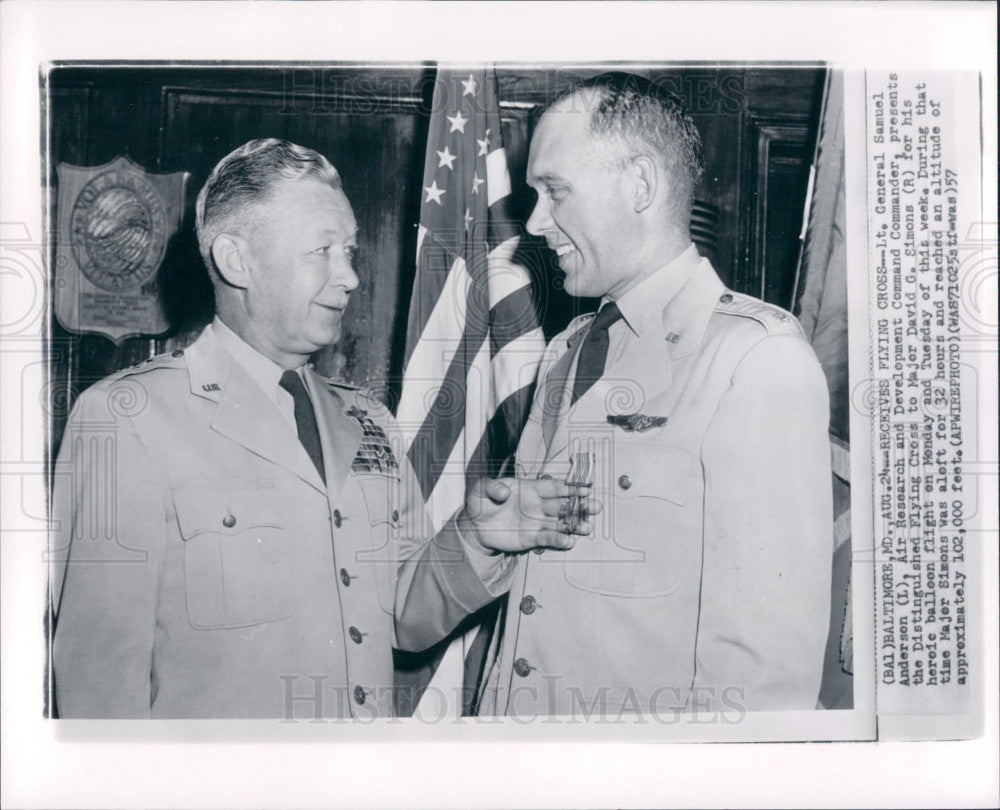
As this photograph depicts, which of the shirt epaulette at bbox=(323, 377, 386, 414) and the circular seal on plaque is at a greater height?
the circular seal on plaque

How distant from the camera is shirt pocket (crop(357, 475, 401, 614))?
1965 millimetres

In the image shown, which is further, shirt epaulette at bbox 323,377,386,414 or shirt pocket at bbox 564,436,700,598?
shirt epaulette at bbox 323,377,386,414

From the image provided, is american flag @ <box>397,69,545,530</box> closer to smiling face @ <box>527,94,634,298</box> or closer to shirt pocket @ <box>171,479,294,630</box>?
smiling face @ <box>527,94,634,298</box>

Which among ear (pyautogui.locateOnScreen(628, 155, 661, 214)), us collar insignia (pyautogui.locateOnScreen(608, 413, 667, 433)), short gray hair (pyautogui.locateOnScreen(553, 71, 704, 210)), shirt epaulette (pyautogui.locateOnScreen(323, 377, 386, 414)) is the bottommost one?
us collar insignia (pyautogui.locateOnScreen(608, 413, 667, 433))

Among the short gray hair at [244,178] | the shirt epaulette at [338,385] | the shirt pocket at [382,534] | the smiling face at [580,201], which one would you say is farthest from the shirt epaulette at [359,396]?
the smiling face at [580,201]

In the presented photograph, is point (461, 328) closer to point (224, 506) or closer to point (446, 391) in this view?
point (446, 391)

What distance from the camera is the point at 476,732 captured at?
1977 millimetres

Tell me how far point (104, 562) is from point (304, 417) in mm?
538

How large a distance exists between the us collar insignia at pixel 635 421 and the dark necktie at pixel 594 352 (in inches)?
3.5

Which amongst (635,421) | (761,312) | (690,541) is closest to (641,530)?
(690,541)

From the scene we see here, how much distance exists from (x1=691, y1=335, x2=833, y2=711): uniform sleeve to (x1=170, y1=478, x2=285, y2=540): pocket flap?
0.96m

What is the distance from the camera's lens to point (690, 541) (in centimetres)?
189

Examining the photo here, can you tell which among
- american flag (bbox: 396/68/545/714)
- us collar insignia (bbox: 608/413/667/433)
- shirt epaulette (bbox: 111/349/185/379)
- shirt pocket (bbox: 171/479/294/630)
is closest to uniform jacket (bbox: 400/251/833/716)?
us collar insignia (bbox: 608/413/667/433)

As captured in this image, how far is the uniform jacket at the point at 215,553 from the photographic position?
191 cm
